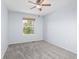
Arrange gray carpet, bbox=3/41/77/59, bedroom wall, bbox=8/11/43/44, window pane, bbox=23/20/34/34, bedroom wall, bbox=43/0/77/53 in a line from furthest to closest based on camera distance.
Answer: window pane, bbox=23/20/34/34, bedroom wall, bbox=8/11/43/44, bedroom wall, bbox=43/0/77/53, gray carpet, bbox=3/41/77/59

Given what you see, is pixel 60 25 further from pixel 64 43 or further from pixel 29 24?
pixel 29 24

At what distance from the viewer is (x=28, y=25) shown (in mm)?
5773

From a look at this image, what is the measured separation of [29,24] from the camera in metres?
5.83

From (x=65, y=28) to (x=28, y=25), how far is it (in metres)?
3.19

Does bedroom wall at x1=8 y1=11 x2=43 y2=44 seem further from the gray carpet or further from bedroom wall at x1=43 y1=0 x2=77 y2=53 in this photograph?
bedroom wall at x1=43 y1=0 x2=77 y2=53

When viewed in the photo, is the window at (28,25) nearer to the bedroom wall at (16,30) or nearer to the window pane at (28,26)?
the window pane at (28,26)

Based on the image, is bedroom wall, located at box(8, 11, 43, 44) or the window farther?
the window

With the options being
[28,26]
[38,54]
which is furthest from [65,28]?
[28,26]

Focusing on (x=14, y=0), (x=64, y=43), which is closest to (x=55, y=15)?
(x=64, y=43)

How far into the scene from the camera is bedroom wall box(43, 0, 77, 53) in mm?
3275

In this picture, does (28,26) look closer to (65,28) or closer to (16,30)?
(16,30)

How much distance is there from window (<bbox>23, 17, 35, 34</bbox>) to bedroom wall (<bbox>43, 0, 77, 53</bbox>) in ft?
6.27

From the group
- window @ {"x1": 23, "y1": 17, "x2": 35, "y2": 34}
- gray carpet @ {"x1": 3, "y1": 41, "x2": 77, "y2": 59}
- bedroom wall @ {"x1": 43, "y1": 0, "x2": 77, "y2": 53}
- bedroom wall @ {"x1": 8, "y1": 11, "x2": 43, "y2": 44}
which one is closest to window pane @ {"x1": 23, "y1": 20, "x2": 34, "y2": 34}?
window @ {"x1": 23, "y1": 17, "x2": 35, "y2": 34}

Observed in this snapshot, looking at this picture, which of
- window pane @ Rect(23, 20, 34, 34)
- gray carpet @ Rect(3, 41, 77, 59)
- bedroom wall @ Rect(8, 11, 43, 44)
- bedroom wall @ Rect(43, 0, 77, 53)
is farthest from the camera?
window pane @ Rect(23, 20, 34, 34)
